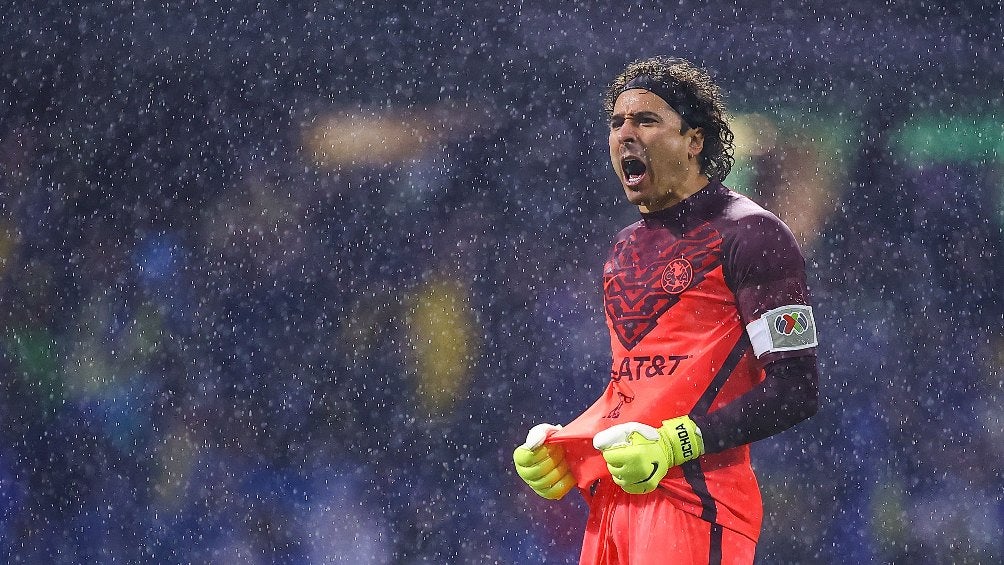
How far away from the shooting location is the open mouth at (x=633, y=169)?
245cm

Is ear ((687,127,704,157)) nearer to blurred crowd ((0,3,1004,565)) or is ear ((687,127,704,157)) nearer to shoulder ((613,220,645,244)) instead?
shoulder ((613,220,645,244))

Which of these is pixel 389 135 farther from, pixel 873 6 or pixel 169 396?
pixel 873 6

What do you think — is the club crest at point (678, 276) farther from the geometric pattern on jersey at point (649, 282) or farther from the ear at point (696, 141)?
the ear at point (696, 141)

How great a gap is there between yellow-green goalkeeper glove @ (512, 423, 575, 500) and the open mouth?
0.53m

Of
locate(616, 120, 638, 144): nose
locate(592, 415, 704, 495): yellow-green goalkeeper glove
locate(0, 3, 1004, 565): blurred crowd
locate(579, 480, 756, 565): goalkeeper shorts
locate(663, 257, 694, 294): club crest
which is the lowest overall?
locate(579, 480, 756, 565): goalkeeper shorts

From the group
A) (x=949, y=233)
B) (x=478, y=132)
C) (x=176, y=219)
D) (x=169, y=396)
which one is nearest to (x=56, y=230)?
(x=176, y=219)

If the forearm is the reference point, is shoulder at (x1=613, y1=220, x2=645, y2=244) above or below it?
above

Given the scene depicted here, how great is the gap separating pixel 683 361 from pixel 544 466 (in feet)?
1.23

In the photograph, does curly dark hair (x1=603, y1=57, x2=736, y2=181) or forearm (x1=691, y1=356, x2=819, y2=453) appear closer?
forearm (x1=691, y1=356, x2=819, y2=453)

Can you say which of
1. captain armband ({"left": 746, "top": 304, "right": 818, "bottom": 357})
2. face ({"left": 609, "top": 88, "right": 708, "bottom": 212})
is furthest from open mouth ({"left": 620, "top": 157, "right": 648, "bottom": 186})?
captain armband ({"left": 746, "top": 304, "right": 818, "bottom": 357})

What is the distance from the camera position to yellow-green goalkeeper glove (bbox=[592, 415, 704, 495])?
7.14ft

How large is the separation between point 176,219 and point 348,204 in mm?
758

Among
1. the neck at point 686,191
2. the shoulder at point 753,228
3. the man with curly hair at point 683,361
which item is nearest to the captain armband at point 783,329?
the man with curly hair at point 683,361

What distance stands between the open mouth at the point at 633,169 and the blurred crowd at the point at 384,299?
2483mm
